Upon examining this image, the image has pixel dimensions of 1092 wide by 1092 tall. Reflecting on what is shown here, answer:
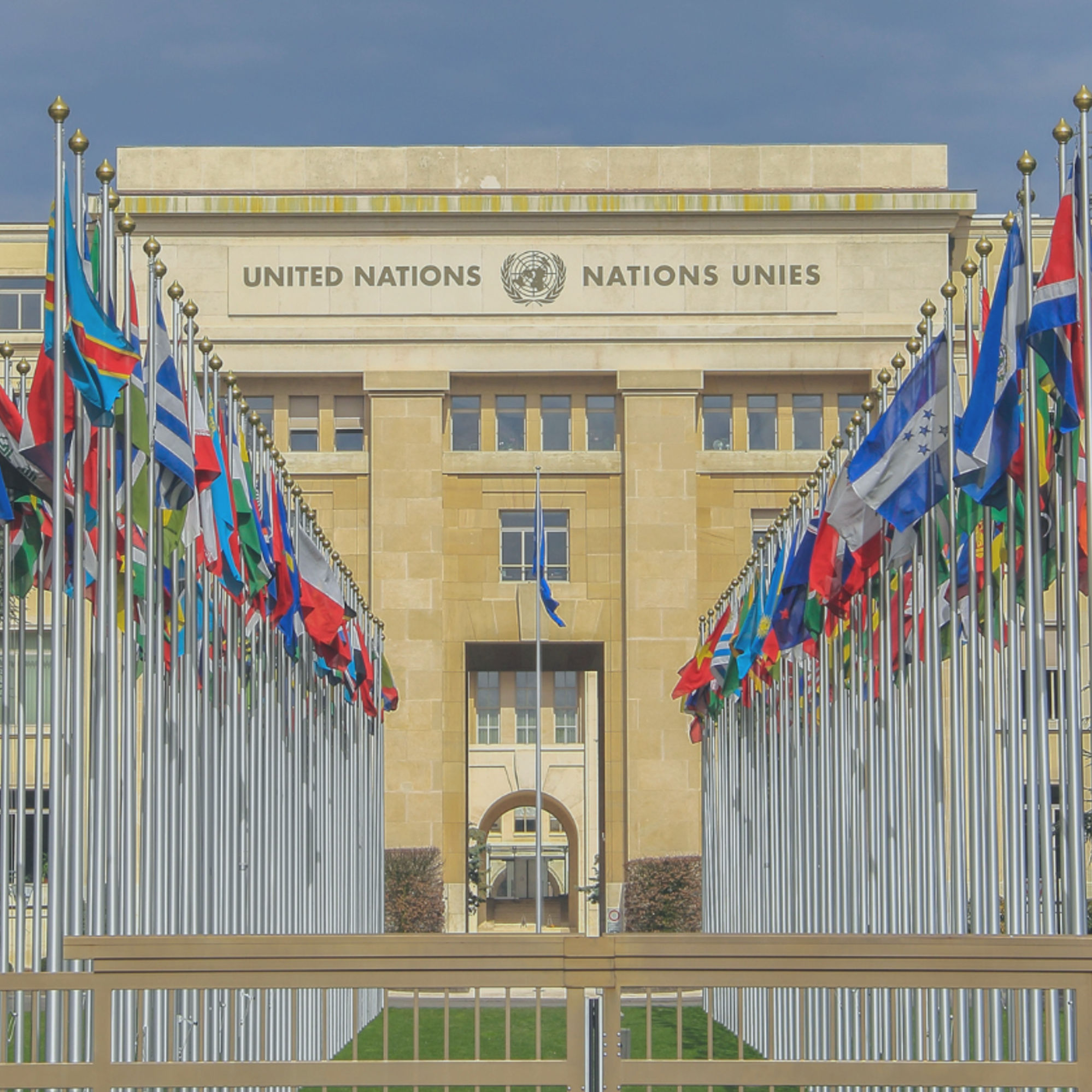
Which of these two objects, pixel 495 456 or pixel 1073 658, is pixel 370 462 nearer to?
pixel 495 456

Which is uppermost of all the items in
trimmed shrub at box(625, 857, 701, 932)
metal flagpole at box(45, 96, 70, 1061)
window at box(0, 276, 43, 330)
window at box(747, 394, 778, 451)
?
window at box(0, 276, 43, 330)

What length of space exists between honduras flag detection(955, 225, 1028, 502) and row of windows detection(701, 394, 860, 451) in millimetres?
38547

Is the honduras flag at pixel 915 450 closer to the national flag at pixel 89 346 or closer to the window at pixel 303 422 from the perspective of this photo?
the national flag at pixel 89 346

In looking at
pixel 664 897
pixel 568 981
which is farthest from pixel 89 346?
pixel 664 897

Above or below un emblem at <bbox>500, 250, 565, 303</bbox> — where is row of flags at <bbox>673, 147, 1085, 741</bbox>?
below

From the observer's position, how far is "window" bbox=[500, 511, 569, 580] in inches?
2158

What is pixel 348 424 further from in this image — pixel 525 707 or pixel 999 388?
pixel 999 388

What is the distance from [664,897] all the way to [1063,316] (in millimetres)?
34855

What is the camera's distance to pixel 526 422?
5550 cm

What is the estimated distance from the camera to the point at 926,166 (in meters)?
56.2

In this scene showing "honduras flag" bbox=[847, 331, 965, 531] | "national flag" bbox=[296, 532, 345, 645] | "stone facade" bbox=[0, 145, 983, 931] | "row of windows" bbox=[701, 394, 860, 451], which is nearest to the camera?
"honduras flag" bbox=[847, 331, 965, 531]

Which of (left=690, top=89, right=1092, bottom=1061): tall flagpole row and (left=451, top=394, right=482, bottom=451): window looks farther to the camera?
(left=451, top=394, right=482, bottom=451): window

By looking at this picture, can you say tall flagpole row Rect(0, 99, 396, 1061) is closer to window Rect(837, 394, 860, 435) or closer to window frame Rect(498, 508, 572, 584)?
window frame Rect(498, 508, 572, 584)

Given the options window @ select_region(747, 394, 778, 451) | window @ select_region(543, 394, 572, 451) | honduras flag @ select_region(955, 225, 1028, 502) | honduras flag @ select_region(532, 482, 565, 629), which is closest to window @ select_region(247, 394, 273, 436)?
window @ select_region(543, 394, 572, 451)
